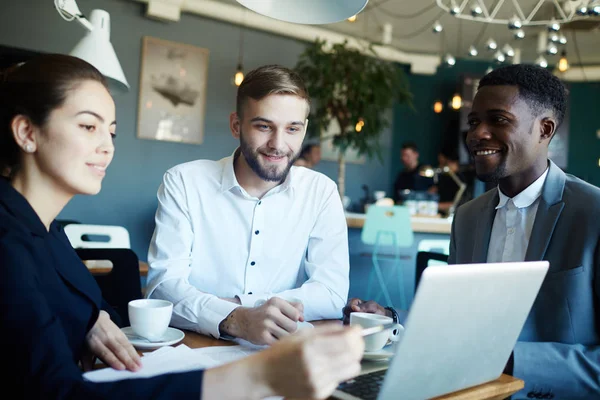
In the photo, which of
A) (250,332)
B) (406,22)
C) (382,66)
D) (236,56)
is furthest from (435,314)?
(406,22)

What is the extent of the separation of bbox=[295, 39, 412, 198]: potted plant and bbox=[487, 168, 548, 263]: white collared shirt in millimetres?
3797

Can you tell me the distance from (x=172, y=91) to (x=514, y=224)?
494cm

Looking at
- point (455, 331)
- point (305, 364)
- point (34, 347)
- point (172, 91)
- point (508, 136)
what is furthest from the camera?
point (172, 91)

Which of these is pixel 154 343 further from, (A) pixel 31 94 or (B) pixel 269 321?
(A) pixel 31 94

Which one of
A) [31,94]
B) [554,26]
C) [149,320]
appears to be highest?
[554,26]

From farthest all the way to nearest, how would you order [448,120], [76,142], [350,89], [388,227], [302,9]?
[448,120] → [350,89] → [388,227] → [302,9] → [76,142]

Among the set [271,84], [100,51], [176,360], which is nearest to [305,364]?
[176,360]

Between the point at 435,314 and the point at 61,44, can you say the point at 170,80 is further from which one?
the point at 435,314

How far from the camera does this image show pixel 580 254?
4.53ft

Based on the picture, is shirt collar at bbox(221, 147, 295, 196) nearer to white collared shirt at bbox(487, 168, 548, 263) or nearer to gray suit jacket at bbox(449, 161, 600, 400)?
white collared shirt at bbox(487, 168, 548, 263)

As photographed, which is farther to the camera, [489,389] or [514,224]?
[514,224]

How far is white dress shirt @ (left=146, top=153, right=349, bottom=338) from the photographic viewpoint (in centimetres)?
175

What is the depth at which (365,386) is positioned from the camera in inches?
36.8

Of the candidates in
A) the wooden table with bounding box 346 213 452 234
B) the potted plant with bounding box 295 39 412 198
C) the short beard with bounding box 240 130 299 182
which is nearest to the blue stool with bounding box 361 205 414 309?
the wooden table with bounding box 346 213 452 234
